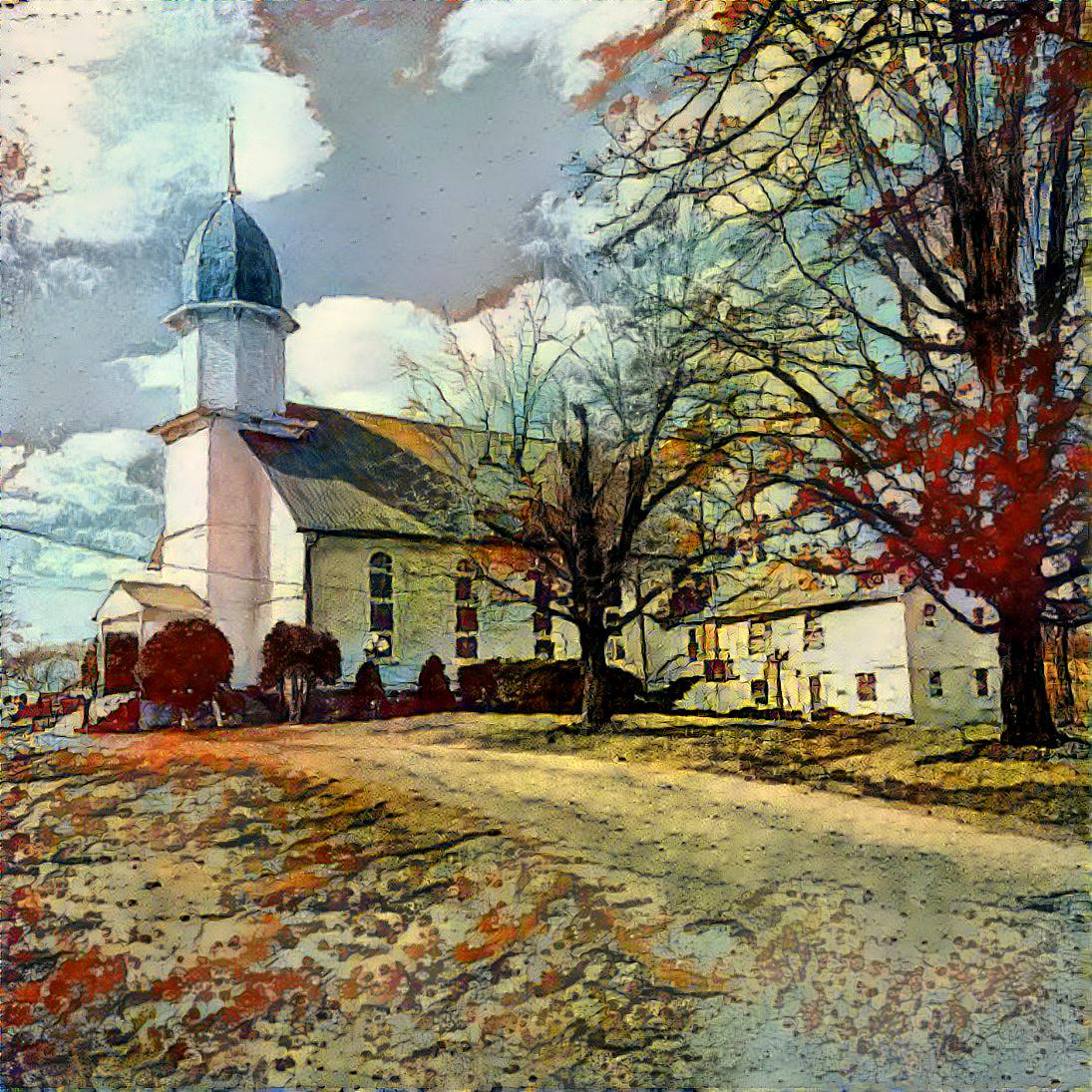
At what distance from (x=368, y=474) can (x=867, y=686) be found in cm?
142

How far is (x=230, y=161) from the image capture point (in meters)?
2.78

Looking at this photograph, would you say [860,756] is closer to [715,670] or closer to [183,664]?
[715,670]

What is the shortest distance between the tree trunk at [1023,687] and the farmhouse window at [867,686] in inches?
13.1

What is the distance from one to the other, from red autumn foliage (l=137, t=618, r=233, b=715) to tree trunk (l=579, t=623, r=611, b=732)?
0.95m

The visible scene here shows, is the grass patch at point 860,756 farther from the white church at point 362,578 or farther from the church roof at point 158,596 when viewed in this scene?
the church roof at point 158,596

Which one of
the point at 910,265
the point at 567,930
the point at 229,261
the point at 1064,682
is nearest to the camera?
the point at 567,930

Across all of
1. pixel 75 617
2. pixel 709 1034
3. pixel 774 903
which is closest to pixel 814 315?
pixel 774 903

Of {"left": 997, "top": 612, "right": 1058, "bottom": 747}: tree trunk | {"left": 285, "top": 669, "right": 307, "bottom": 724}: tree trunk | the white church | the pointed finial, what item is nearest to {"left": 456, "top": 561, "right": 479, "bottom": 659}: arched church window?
the white church

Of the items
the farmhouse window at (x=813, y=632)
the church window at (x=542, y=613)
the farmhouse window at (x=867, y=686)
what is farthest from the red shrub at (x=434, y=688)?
the farmhouse window at (x=867, y=686)

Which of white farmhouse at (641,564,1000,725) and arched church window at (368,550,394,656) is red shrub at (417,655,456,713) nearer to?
arched church window at (368,550,394,656)

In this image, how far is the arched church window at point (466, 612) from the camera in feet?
9.11

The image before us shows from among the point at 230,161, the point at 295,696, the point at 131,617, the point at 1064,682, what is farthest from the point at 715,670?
the point at 230,161

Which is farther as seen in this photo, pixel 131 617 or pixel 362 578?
pixel 362 578

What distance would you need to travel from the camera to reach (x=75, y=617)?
2547 mm
